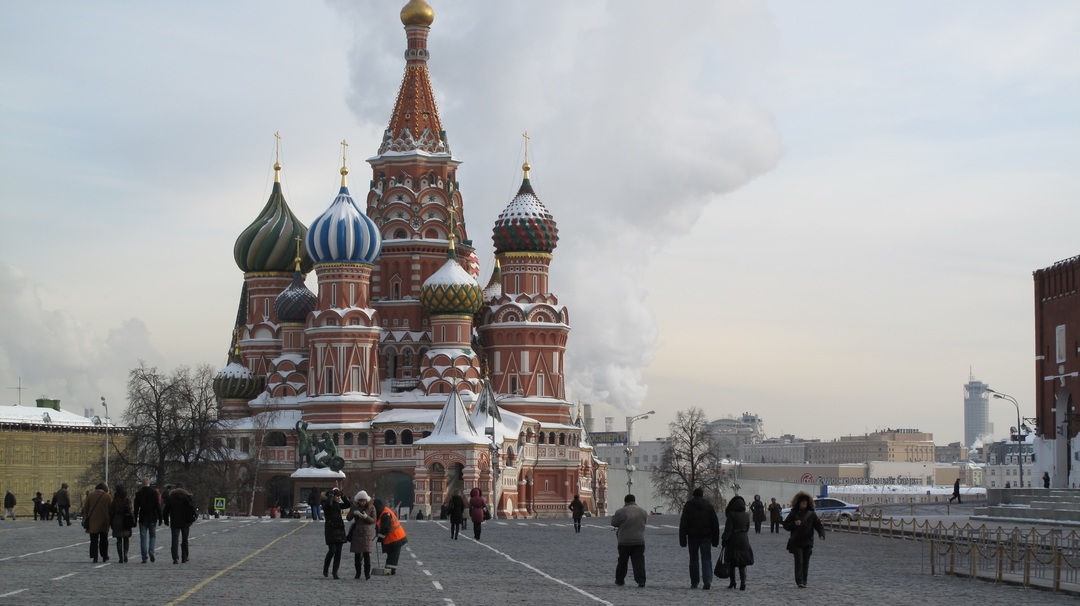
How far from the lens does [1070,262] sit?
60719mm

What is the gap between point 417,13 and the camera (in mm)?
93500

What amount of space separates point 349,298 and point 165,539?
48.0 meters

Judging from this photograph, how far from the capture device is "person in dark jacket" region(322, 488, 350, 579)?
2561cm

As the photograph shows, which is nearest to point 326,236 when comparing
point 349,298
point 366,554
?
point 349,298

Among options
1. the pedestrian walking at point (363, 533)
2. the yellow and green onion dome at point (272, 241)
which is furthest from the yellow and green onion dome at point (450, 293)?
the pedestrian walking at point (363, 533)

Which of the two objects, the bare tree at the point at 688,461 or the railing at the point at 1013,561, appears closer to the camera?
the railing at the point at 1013,561

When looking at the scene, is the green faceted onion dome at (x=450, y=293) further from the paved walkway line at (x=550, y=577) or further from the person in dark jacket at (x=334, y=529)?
the person in dark jacket at (x=334, y=529)

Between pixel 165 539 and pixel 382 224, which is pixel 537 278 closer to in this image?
pixel 382 224

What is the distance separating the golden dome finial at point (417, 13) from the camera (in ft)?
306

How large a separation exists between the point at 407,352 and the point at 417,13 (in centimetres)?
1871

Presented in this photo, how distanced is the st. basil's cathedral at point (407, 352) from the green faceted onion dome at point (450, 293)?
0.08 metres

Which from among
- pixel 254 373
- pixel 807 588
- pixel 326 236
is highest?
pixel 326 236

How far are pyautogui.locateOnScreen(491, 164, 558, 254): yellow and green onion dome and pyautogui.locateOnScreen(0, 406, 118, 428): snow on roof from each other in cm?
3922

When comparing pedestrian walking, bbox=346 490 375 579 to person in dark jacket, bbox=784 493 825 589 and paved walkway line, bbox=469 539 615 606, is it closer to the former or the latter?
paved walkway line, bbox=469 539 615 606
